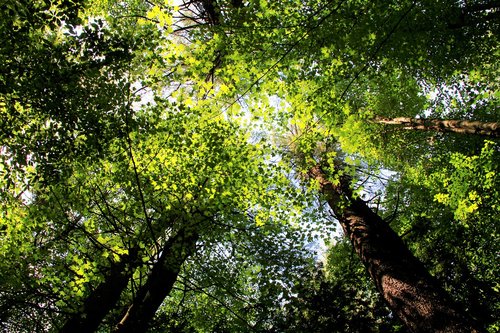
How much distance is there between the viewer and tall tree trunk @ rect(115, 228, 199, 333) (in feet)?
14.7

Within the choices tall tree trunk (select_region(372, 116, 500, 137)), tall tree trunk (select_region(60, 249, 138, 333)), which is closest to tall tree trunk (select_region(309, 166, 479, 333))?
tall tree trunk (select_region(372, 116, 500, 137))

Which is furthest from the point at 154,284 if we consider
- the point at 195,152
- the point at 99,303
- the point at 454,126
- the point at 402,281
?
the point at 454,126

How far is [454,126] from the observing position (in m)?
7.02

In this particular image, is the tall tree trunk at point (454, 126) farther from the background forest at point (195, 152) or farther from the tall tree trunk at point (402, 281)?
the tall tree trunk at point (402, 281)

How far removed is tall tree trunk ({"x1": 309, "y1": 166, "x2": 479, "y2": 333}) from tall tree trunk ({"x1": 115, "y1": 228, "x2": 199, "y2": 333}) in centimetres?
342

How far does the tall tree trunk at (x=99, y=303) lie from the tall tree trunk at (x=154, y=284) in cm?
49

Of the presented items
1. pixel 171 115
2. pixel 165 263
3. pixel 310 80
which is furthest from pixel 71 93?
pixel 310 80

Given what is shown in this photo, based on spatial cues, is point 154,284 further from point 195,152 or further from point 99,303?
point 195,152

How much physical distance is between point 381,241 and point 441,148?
8.47 meters

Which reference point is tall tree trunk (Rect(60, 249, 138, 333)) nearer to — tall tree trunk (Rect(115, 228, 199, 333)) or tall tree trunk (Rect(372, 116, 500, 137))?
tall tree trunk (Rect(115, 228, 199, 333))

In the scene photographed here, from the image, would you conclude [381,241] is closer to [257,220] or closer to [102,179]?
[257,220]

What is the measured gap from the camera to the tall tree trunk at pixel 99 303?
5395 millimetres

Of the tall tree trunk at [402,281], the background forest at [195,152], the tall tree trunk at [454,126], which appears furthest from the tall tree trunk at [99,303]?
the tall tree trunk at [454,126]

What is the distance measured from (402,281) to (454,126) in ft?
14.5
